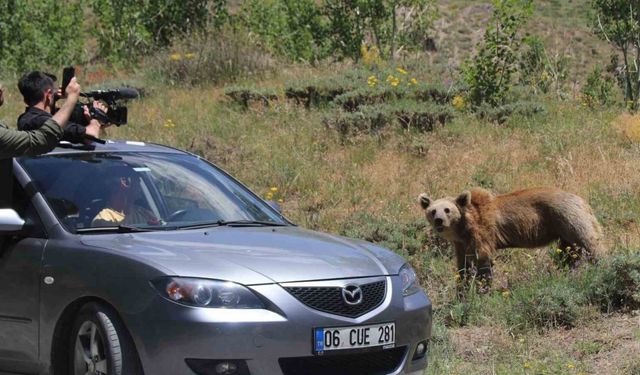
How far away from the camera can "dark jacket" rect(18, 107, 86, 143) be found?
23.1 ft

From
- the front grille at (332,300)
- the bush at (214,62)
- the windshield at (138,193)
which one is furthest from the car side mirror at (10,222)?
the bush at (214,62)

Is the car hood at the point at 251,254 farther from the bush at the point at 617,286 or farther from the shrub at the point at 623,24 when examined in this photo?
the shrub at the point at 623,24

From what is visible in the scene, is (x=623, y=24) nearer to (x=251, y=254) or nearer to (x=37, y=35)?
(x=251, y=254)

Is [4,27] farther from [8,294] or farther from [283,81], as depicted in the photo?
[8,294]

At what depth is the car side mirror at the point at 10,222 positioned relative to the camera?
20.1 ft

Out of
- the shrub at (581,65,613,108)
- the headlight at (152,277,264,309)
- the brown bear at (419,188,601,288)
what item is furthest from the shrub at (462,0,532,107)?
the headlight at (152,277,264,309)

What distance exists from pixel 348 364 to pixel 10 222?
213cm

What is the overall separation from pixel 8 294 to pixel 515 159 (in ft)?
26.5

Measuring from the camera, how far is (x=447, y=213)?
977 cm

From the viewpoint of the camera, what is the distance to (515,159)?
42.9 feet

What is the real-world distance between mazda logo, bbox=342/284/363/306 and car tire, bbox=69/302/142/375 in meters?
1.14

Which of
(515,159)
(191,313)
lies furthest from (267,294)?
(515,159)

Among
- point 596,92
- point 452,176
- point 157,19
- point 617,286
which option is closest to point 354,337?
point 617,286

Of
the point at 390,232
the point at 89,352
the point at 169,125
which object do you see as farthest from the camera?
the point at 169,125
